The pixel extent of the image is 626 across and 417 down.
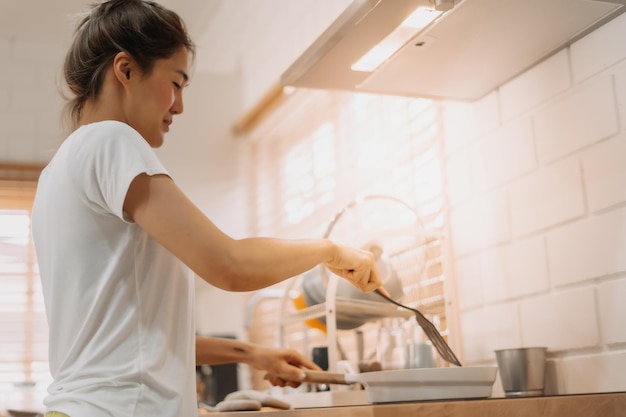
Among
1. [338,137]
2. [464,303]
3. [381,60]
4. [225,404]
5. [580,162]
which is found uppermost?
[338,137]

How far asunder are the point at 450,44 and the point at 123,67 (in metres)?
0.64

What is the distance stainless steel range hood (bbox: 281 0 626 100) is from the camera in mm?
1265

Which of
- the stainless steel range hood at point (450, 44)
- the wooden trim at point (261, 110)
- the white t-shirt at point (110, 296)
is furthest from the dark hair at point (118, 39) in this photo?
the wooden trim at point (261, 110)

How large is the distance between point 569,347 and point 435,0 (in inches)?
26.8

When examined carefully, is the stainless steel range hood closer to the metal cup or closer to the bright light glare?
the metal cup

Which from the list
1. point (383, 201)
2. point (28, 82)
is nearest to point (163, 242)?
point (383, 201)

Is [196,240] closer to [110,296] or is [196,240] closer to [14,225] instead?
[110,296]

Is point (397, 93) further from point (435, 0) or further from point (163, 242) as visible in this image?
point (163, 242)

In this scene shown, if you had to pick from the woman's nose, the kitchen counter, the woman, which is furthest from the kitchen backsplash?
the woman's nose

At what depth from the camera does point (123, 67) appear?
103 centimetres

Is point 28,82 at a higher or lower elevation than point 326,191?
higher

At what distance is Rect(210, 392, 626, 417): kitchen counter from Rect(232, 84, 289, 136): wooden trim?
1688mm

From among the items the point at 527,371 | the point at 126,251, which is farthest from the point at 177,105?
the point at 527,371

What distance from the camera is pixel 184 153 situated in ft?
10.6
